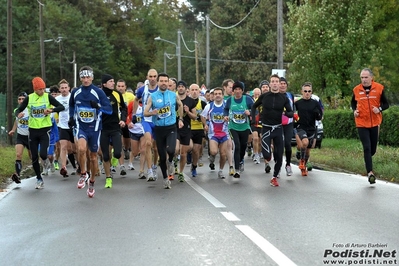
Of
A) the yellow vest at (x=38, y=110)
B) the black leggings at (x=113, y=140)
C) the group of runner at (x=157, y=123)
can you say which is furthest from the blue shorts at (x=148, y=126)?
the yellow vest at (x=38, y=110)

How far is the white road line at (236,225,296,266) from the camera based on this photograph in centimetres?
749

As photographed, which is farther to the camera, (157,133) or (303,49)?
(303,49)

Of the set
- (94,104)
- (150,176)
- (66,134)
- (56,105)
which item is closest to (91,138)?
(94,104)

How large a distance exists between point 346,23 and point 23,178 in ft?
73.8

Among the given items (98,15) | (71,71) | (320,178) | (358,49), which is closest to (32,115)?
(320,178)

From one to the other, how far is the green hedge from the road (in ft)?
30.4

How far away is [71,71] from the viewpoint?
75312mm

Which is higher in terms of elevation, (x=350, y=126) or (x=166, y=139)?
(x=166, y=139)

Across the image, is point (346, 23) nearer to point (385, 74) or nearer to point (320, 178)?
point (385, 74)

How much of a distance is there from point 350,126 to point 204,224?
19.7 meters

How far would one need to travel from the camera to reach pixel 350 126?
94.9 ft

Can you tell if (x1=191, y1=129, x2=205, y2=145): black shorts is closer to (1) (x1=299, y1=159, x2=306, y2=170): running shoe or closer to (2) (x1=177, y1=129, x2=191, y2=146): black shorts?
(2) (x1=177, y1=129, x2=191, y2=146): black shorts

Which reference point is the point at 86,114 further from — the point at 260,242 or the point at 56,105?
the point at 260,242

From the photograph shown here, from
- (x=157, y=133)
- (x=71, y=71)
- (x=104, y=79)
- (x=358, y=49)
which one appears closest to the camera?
(x=157, y=133)
